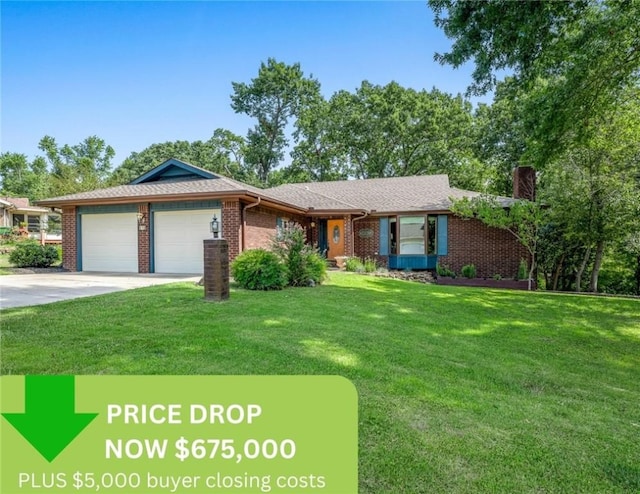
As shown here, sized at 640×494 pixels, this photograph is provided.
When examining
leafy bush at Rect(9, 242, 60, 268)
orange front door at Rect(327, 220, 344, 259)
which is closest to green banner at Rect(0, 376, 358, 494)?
leafy bush at Rect(9, 242, 60, 268)

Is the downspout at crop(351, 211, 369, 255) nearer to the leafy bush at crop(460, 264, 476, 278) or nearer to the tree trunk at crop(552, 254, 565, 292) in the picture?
the leafy bush at crop(460, 264, 476, 278)

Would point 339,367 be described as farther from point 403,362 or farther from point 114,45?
point 114,45

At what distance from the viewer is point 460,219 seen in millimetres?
14281

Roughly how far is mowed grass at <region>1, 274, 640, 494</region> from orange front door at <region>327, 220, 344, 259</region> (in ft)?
27.7

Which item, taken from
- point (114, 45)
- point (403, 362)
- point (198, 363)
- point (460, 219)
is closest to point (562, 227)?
point (460, 219)

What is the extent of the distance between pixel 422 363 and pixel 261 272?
4.93 meters

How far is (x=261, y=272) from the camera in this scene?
818cm

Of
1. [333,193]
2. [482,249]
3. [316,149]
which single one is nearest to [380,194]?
[333,193]

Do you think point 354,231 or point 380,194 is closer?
point 354,231

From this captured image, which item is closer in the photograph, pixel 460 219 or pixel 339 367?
pixel 339 367

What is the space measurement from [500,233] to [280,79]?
24.4 meters

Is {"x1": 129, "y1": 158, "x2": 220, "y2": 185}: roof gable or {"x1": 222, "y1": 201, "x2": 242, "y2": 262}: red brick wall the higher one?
{"x1": 129, "y1": 158, "x2": 220, "y2": 185}: roof gable

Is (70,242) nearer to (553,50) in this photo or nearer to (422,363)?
(422,363)

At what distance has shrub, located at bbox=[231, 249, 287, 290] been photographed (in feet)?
26.8
